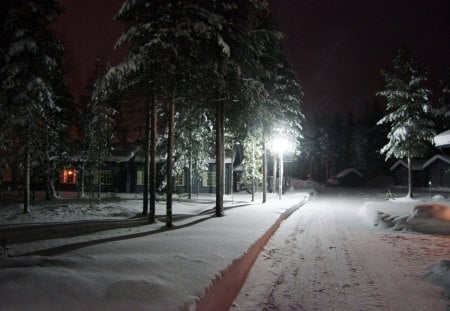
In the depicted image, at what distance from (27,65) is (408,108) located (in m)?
30.6

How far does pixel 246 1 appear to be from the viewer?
17641 millimetres

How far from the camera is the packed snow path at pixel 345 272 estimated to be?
280 inches

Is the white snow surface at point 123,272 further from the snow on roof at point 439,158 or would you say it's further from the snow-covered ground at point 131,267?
the snow on roof at point 439,158

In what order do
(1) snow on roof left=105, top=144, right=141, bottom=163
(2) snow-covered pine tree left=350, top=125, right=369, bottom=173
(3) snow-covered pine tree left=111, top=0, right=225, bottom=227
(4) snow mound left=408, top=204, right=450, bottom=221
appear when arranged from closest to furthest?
(3) snow-covered pine tree left=111, top=0, right=225, bottom=227 → (4) snow mound left=408, top=204, right=450, bottom=221 → (1) snow on roof left=105, top=144, right=141, bottom=163 → (2) snow-covered pine tree left=350, top=125, right=369, bottom=173

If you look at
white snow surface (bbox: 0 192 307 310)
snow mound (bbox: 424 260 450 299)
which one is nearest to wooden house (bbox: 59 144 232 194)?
white snow surface (bbox: 0 192 307 310)

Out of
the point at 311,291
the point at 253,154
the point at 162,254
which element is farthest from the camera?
the point at 253,154

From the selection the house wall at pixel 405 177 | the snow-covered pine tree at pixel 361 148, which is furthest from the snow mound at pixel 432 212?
the snow-covered pine tree at pixel 361 148

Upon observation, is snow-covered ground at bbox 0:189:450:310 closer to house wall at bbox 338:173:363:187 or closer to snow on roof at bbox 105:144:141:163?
snow on roof at bbox 105:144:141:163

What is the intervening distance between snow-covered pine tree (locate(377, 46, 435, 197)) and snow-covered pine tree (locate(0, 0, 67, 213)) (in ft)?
91.4

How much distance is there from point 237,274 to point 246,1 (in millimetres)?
12918

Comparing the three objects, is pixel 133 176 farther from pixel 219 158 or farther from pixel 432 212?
pixel 432 212

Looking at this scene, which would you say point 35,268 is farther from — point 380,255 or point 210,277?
point 380,255

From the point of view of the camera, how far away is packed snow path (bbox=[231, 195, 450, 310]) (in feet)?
23.4

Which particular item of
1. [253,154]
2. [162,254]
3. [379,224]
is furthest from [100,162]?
[162,254]
